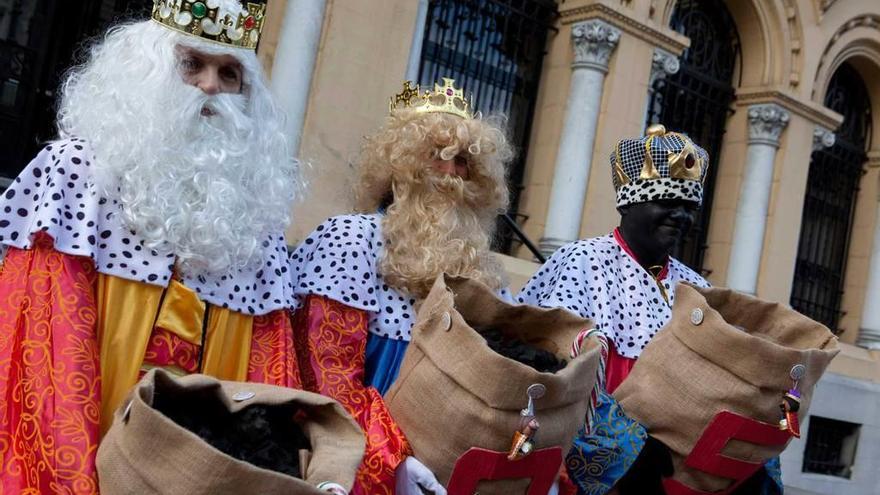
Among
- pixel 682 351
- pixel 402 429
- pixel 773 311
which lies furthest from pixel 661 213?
pixel 402 429

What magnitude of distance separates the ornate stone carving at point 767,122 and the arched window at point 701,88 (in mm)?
357

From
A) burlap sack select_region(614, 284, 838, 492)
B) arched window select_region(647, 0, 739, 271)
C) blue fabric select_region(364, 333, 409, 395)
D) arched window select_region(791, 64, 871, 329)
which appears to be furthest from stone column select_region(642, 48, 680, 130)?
blue fabric select_region(364, 333, 409, 395)

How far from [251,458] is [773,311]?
6.26 ft

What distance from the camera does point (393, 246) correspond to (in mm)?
2844

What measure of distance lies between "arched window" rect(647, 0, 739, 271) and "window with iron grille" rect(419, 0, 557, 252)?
144 centimetres

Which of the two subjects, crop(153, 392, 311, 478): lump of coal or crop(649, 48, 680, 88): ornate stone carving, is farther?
crop(649, 48, 680, 88): ornate stone carving

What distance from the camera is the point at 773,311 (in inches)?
118

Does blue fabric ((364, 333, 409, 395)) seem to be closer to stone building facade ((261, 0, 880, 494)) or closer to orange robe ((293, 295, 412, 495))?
orange robe ((293, 295, 412, 495))

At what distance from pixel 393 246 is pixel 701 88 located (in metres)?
7.53

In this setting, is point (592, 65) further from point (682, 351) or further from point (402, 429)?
point (402, 429)

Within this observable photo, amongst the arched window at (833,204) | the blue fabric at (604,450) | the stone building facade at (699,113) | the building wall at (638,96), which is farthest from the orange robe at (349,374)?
the arched window at (833,204)

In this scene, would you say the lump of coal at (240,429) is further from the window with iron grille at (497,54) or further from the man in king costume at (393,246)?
the window with iron grille at (497,54)

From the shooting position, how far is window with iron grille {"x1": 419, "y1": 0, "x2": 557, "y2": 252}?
764cm

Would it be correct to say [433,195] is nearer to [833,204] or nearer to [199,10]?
[199,10]
